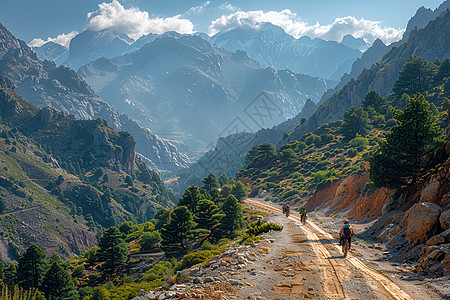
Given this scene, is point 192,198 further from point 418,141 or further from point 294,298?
point 294,298

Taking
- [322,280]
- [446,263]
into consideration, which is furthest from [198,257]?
[446,263]

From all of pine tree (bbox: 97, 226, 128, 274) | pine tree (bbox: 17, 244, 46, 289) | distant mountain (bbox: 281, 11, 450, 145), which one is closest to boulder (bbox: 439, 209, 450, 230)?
pine tree (bbox: 97, 226, 128, 274)

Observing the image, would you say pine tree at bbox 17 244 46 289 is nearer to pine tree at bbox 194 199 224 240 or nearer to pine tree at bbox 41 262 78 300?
pine tree at bbox 41 262 78 300

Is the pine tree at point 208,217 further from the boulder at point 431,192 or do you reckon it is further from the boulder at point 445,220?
the boulder at point 445,220

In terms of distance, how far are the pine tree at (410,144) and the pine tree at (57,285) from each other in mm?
56384

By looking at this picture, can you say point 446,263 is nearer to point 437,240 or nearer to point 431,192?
point 437,240

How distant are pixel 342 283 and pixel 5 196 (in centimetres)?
21938

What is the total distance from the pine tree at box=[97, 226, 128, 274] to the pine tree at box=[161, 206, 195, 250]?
16046 mm

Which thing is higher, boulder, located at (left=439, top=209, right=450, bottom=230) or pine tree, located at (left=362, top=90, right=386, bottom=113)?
pine tree, located at (left=362, top=90, right=386, bottom=113)

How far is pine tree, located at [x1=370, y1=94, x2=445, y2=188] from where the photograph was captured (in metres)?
25.7

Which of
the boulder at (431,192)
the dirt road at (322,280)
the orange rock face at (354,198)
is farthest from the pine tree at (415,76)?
the dirt road at (322,280)

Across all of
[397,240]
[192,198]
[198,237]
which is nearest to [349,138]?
[192,198]

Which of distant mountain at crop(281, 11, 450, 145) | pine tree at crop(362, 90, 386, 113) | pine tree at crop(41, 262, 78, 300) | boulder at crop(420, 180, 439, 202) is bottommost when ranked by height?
pine tree at crop(41, 262, 78, 300)

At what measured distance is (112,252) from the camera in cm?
6119
